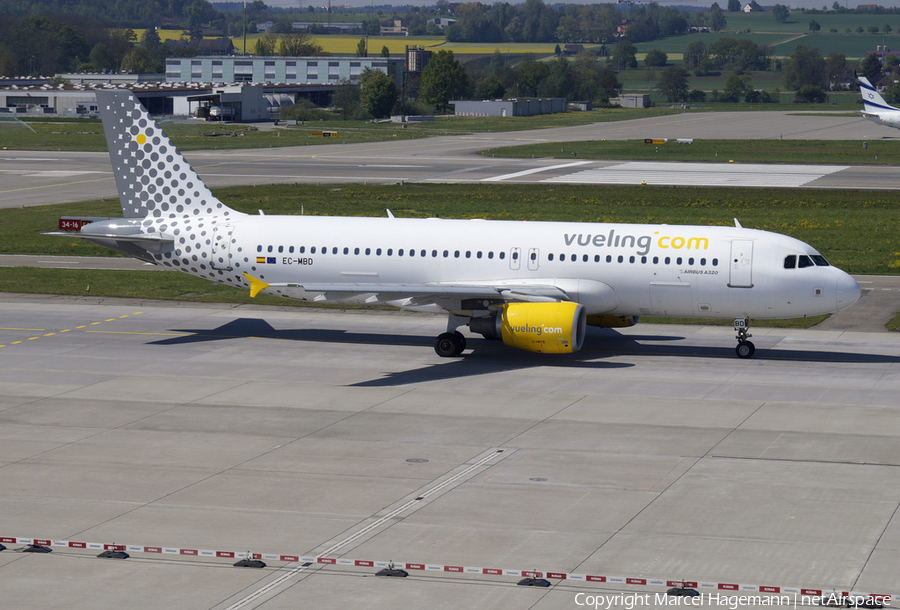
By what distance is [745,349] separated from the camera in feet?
123

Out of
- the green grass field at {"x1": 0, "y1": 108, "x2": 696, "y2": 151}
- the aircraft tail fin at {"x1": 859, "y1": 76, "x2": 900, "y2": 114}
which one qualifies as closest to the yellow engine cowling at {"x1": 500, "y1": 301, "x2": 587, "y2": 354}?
the green grass field at {"x1": 0, "y1": 108, "x2": 696, "y2": 151}

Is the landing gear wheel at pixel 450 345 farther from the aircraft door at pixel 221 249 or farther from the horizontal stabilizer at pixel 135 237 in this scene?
the horizontal stabilizer at pixel 135 237

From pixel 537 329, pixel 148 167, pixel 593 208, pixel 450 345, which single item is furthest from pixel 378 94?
pixel 537 329

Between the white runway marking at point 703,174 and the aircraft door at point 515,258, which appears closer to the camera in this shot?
the aircraft door at point 515,258

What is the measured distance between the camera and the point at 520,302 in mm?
36719

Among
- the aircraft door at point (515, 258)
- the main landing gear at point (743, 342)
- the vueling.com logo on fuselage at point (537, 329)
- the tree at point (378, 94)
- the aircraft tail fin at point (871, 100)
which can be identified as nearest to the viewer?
the vueling.com logo on fuselage at point (537, 329)

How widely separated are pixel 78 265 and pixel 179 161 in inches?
672

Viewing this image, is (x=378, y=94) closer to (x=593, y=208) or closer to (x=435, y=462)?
(x=593, y=208)

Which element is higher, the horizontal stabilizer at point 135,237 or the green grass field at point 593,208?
the horizontal stabilizer at point 135,237

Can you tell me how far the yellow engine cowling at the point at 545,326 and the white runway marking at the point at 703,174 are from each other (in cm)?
5611

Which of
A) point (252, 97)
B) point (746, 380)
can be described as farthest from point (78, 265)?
point (252, 97)

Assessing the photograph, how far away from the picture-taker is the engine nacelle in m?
38.9

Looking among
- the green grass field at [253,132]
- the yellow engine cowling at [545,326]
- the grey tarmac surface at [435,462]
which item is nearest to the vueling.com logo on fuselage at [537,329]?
the yellow engine cowling at [545,326]

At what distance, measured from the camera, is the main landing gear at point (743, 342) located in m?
37.3
